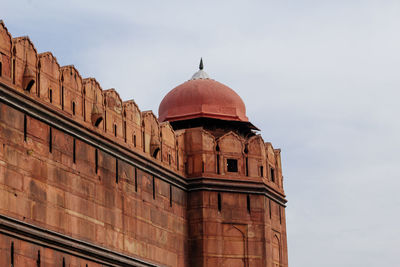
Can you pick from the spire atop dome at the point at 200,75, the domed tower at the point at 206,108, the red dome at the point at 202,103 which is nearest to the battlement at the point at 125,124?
the domed tower at the point at 206,108

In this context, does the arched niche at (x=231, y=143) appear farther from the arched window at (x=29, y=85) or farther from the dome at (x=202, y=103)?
the arched window at (x=29, y=85)

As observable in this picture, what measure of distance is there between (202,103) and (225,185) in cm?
362

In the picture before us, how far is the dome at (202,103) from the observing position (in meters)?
34.2

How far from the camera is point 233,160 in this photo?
32781mm

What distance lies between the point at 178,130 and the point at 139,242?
5.84 m

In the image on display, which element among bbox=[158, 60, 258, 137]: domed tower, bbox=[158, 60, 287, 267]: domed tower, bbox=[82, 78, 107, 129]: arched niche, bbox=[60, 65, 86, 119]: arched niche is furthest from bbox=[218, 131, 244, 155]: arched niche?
bbox=[60, 65, 86, 119]: arched niche

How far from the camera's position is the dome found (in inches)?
1346

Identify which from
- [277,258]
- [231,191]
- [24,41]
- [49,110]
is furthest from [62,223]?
[277,258]

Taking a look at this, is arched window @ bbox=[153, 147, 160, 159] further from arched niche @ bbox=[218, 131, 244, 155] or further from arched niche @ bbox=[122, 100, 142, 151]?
arched niche @ bbox=[218, 131, 244, 155]

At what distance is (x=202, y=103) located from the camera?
112 ft

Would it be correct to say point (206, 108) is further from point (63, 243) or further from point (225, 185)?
point (63, 243)

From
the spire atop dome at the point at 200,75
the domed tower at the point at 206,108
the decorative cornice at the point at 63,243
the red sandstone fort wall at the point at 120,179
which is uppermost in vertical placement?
the spire atop dome at the point at 200,75

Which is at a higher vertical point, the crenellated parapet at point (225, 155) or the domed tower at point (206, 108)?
the domed tower at point (206, 108)

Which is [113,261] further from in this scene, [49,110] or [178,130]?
[178,130]
